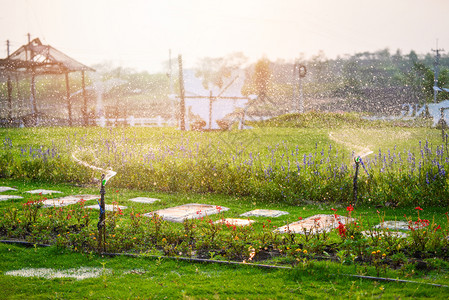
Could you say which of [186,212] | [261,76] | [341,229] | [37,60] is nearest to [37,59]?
[37,60]

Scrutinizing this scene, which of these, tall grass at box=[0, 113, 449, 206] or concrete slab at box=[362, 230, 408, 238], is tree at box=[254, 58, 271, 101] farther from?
concrete slab at box=[362, 230, 408, 238]

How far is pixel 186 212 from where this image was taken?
7250mm

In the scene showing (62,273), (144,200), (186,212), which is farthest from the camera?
(144,200)

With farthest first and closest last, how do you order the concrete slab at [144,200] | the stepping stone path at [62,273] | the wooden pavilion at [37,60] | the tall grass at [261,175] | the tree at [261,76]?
the tree at [261,76] → the wooden pavilion at [37,60] → the concrete slab at [144,200] → the tall grass at [261,175] → the stepping stone path at [62,273]

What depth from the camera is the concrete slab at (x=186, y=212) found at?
22.4 ft

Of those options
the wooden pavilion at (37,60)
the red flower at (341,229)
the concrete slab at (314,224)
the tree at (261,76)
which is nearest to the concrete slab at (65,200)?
the concrete slab at (314,224)

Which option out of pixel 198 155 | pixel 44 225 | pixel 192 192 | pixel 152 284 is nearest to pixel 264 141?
pixel 198 155

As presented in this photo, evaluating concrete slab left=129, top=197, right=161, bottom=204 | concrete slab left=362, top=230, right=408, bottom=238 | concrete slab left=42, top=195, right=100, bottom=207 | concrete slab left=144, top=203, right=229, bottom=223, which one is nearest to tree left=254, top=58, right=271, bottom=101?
concrete slab left=129, top=197, right=161, bottom=204

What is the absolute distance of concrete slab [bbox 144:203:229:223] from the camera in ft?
22.4

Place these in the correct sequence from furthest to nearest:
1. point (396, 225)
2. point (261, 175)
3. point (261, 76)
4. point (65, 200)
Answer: point (261, 76) → point (261, 175) → point (65, 200) → point (396, 225)

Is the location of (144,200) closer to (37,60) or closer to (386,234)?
(386,234)

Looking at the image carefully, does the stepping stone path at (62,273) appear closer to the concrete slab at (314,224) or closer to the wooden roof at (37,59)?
A: the concrete slab at (314,224)

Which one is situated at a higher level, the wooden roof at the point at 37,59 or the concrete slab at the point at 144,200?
the wooden roof at the point at 37,59

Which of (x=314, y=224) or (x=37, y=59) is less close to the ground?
(x=37, y=59)
